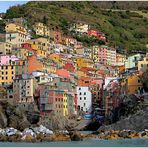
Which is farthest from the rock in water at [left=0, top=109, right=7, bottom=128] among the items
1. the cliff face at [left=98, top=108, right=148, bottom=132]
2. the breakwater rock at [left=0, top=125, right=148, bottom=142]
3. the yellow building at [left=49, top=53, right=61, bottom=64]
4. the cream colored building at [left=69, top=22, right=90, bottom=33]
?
the cream colored building at [left=69, top=22, right=90, bottom=33]

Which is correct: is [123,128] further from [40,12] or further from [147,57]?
[40,12]

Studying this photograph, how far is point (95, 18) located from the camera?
97062 mm

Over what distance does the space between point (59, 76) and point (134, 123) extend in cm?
1362

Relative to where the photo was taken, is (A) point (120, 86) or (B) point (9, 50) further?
(B) point (9, 50)

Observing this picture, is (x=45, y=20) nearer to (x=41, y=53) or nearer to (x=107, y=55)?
(x=107, y=55)

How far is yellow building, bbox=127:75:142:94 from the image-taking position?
56656 millimetres

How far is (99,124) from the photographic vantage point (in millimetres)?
55906

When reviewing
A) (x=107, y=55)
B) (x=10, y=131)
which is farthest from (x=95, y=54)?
(x=10, y=131)

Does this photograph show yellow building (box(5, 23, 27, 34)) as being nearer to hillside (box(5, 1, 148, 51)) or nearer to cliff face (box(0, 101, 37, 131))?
hillside (box(5, 1, 148, 51))

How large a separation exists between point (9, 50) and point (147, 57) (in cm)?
1417

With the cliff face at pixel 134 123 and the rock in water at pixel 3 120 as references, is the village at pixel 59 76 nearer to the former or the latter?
the rock in water at pixel 3 120

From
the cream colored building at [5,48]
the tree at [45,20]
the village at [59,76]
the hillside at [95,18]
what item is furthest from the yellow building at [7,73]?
the tree at [45,20]

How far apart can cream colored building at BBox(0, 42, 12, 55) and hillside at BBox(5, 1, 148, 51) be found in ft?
39.5

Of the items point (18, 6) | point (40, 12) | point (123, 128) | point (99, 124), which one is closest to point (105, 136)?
point (123, 128)
